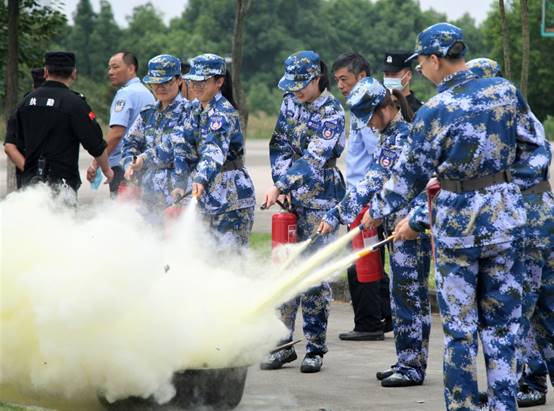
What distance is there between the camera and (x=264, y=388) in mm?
8211

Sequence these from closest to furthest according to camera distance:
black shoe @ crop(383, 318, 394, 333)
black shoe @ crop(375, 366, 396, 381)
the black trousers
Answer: black shoe @ crop(375, 366, 396, 381) → the black trousers → black shoe @ crop(383, 318, 394, 333)

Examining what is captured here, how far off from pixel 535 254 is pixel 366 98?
1.45 meters

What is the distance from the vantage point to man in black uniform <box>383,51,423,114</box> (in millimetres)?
9734

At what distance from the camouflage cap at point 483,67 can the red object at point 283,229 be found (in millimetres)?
2019

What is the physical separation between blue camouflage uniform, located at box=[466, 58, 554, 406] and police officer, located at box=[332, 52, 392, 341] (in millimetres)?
1700

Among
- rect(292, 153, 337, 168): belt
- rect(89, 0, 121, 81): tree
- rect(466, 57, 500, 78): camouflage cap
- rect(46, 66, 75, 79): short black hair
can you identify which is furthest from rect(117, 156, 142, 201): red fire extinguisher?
rect(89, 0, 121, 81): tree

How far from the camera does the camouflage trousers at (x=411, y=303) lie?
812 centimetres

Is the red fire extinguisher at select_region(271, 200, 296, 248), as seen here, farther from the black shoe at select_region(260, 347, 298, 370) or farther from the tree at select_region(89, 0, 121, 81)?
the tree at select_region(89, 0, 121, 81)

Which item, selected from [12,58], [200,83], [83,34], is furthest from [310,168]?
[83,34]

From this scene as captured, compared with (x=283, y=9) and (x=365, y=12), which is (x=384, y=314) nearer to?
(x=283, y=9)

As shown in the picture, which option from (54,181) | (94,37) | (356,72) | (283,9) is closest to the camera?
(356,72)

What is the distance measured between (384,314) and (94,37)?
7324 cm

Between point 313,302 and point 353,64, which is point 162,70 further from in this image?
point 313,302

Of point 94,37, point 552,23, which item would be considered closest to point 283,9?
point 94,37
